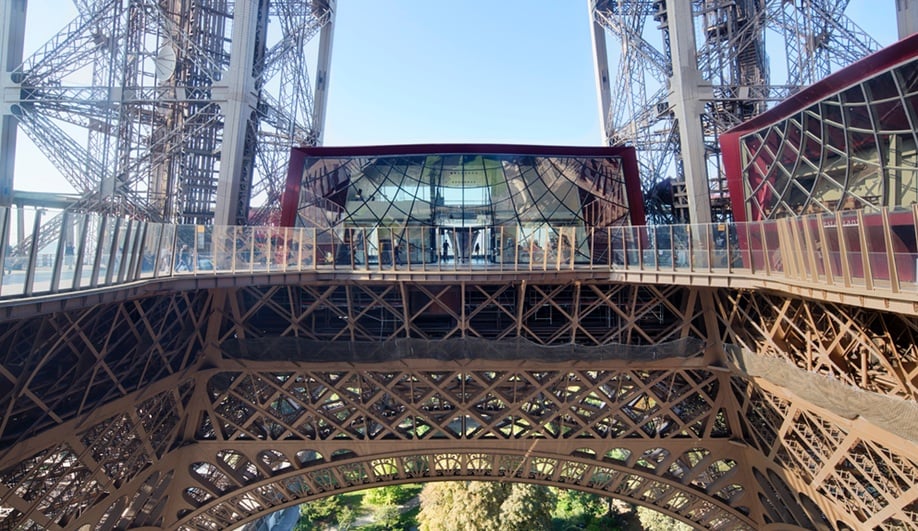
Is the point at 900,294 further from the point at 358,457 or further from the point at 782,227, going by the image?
the point at 358,457

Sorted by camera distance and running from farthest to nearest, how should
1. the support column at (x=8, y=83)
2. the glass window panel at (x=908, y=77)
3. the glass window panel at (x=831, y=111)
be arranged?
A: the support column at (x=8, y=83)
the glass window panel at (x=831, y=111)
the glass window panel at (x=908, y=77)

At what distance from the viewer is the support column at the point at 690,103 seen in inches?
488

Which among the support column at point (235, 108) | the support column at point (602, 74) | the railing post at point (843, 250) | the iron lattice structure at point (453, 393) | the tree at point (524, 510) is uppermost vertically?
the support column at point (602, 74)

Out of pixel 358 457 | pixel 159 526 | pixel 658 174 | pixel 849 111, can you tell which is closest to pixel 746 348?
pixel 849 111

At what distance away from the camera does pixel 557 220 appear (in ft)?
41.7

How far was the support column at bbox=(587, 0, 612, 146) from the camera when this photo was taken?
2027 centimetres

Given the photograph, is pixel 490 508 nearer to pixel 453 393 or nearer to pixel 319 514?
pixel 453 393

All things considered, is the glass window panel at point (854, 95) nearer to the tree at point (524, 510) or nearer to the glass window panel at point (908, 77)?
the glass window panel at point (908, 77)

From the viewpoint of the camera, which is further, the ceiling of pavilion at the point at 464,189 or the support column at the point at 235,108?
the ceiling of pavilion at the point at 464,189

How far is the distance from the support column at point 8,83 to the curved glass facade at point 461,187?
7.12m

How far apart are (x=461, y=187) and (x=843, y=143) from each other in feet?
27.4

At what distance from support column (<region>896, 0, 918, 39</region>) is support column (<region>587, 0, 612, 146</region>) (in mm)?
9425

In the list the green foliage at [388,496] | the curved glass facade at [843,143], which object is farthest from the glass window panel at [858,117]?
the green foliage at [388,496]

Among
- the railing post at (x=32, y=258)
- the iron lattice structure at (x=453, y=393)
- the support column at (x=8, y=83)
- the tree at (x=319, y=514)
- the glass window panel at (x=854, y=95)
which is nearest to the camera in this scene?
the railing post at (x=32, y=258)
